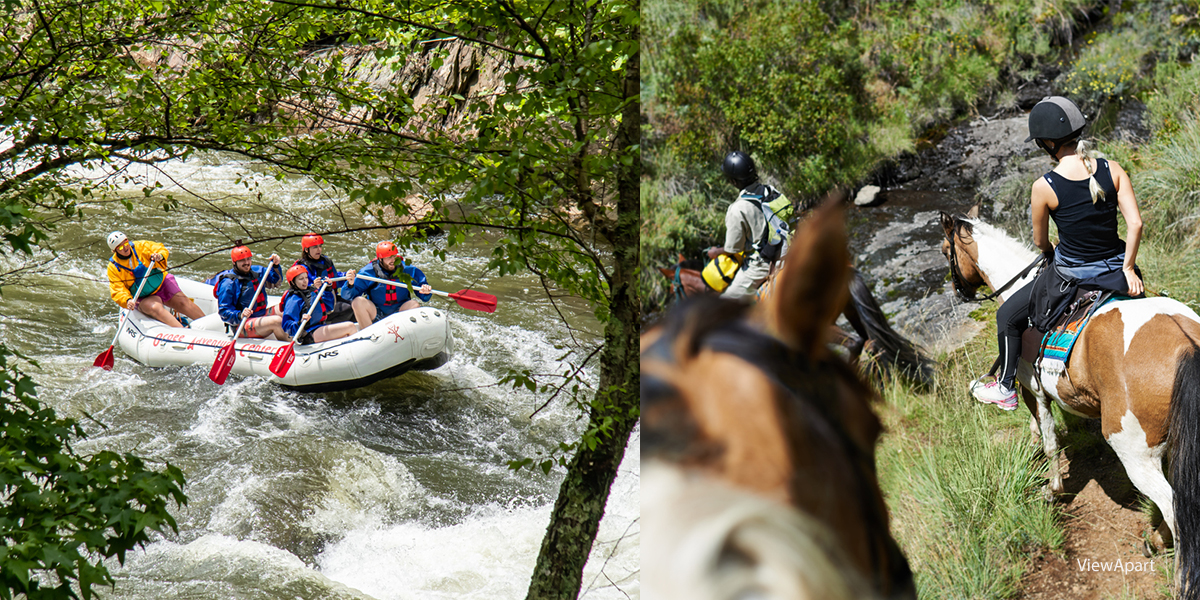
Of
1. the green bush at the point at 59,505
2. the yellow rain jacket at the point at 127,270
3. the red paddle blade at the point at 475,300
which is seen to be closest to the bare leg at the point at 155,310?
the yellow rain jacket at the point at 127,270

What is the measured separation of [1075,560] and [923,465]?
179 mm

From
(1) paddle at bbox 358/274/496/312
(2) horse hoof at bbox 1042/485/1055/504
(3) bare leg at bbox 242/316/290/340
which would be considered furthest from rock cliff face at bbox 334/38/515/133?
(3) bare leg at bbox 242/316/290/340

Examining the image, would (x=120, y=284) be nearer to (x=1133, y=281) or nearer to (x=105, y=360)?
(x=105, y=360)

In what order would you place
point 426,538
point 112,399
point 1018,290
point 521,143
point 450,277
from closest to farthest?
point 1018,290, point 521,143, point 426,538, point 112,399, point 450,277

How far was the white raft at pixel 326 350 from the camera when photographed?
6164 millimetres

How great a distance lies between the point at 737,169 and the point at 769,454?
0.33m

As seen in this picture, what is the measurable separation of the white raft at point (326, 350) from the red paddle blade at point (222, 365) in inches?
2.9

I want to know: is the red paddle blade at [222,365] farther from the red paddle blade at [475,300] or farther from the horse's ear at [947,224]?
the horse's ear at [947,224]

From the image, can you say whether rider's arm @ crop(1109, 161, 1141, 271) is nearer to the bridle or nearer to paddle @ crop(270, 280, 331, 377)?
the bridle

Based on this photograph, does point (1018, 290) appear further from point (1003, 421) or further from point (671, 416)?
point (671, 416)

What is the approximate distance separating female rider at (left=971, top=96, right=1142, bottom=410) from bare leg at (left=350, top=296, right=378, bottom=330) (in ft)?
20.1

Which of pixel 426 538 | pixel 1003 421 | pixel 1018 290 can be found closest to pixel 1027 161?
pixel 1018 290

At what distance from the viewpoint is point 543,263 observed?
2.18 metres

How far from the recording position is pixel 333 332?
6.46 m
